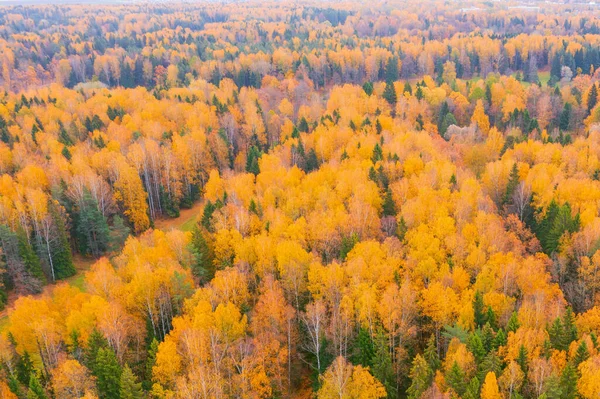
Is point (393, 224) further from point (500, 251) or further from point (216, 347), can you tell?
point (216, 347)

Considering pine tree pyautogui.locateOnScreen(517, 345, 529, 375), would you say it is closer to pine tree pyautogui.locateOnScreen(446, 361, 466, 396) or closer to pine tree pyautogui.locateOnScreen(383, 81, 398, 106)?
pine tree pyautogui.locateOnScreen(446, 361, 466, 396)

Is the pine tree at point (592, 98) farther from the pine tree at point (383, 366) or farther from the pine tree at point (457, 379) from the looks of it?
the pine tree at point (457, 379)

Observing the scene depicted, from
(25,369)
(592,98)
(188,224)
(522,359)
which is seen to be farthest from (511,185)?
(592,98)

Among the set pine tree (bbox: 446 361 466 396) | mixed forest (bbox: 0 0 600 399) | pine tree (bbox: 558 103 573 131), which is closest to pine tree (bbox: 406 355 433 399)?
mixed forest (bbox: 0 0 600 399)

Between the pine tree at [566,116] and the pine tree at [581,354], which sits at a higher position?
the pine tree at [566,116]

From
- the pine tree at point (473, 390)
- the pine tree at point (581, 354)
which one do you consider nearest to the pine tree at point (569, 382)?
the pine tree at point (581, 354)

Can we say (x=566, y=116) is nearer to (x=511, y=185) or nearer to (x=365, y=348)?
(x=511, y=185)

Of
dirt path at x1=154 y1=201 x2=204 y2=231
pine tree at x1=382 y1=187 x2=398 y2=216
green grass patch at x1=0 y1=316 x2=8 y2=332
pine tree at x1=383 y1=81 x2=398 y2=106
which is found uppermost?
pine tree at x1=383 y1=81 x2=398 y2=106

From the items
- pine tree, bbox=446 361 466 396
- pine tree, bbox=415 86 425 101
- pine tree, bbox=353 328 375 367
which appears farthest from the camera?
pine tree, bbox=415 86 425 101
